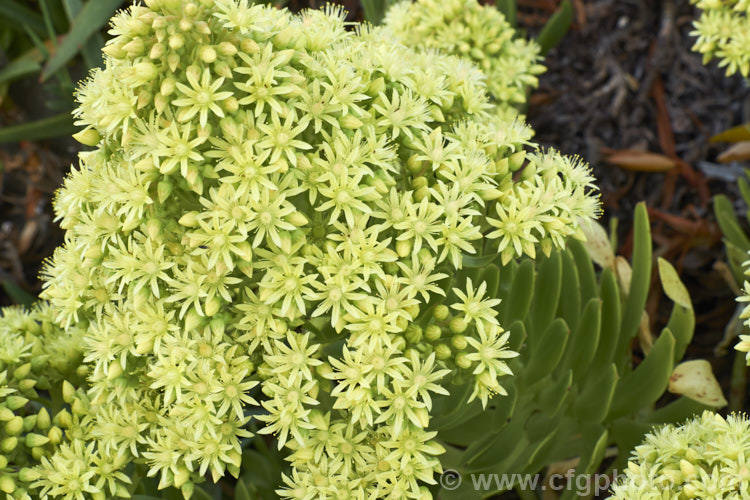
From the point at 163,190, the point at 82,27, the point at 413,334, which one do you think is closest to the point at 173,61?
the point at 163,190

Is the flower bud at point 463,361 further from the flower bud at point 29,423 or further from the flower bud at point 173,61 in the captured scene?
the flower bud at point 29,423

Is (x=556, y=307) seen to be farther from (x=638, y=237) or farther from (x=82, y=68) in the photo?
(x=82, y=68)

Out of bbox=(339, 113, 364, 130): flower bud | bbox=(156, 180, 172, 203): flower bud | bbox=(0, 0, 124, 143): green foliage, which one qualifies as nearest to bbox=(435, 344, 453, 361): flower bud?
bbox=(339, 113, 364, 130): flower bud

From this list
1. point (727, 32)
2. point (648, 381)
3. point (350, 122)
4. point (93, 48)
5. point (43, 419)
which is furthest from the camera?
point (93, 48)

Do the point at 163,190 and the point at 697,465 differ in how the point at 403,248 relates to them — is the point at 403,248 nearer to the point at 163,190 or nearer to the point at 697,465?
the point at 163,190

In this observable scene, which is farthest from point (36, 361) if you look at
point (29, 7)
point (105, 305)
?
→ point (29, 7)

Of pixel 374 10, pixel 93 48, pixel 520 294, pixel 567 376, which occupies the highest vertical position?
pixel 374 10

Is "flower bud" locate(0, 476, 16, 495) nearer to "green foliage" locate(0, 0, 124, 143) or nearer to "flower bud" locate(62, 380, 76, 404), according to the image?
"flower bud" locate(62, 380, 76, 404)
